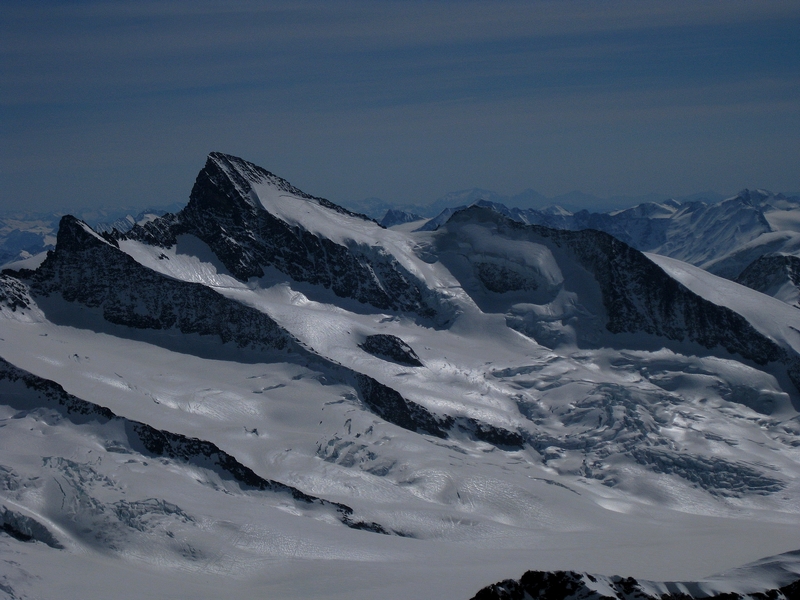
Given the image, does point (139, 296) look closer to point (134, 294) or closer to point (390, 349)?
point (134, 294)

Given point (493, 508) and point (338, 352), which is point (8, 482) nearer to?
point (493, 508)

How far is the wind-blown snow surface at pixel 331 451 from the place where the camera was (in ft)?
332

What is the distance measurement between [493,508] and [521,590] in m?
76.2

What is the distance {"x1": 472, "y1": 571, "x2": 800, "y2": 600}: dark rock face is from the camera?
59500 millimetres

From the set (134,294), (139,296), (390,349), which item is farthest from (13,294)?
(390,349)

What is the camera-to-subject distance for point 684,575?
99.9 m

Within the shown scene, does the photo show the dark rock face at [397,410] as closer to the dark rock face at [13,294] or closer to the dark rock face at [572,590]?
the dark rock face at [13,294]

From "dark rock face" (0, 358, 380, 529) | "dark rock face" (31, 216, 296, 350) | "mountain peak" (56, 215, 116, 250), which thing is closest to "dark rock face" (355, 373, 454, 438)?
"dark rock face" (31, 216, 296, 350)

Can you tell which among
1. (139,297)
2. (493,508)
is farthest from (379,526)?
(139,297)

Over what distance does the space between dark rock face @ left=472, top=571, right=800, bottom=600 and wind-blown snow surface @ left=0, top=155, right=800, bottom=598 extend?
3015 cm

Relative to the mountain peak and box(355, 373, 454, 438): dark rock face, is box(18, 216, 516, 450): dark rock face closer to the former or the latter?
the mountain peak

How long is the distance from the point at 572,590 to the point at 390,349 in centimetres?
12790

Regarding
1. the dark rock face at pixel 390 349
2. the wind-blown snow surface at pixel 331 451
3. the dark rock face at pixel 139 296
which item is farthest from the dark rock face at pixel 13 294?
the dark rock face at pixel 390 349

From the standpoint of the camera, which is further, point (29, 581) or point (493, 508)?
point (493, 508)
